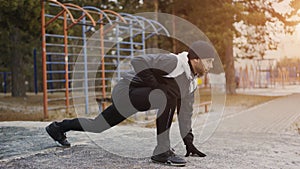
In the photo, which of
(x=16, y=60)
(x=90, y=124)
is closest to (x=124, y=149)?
(x=90, y=124)

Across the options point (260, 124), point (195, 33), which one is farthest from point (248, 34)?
point (260, 124)

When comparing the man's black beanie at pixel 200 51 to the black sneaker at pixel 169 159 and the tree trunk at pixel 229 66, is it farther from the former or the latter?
the tree trunk at pixel 229 66

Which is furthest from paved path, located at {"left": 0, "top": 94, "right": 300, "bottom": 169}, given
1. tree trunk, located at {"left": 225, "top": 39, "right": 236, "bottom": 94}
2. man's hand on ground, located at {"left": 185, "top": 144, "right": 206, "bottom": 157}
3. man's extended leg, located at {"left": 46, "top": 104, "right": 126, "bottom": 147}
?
tree trunk, located at {"left": 225, "top": 39, "right": 236, "bottom": 94}

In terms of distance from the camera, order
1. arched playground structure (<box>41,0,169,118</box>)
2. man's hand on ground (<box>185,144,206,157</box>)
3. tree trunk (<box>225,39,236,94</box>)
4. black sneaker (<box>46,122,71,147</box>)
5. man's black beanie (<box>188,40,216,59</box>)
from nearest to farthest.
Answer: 1. man's black beanie (<box>188,40,216,59</box>)
2. man's hand on ground (<box>185,144,206,157</box>)
3. black sneaker (<box>46,122,71,147</box>)
4. arched playground structure (<box>41,0,169,118</box>)
5. tree trunk (<box>225,39,236,94</box>)

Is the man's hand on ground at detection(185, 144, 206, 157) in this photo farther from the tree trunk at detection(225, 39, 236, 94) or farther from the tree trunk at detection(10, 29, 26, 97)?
the tree trunk at detection(10, 29, 26, 97)

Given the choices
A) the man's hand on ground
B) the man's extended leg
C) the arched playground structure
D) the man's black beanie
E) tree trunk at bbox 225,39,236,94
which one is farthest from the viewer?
tree trunk at bbox 225,39,236,94

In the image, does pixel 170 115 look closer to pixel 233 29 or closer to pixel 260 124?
pixel 260 124

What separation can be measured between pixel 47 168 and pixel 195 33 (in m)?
13.2

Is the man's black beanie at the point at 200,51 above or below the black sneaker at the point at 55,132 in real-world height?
above

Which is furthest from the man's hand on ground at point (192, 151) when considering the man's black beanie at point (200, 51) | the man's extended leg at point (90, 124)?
the man's black beanie at point (200, 51)

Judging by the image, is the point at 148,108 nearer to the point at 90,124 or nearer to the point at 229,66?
the point at 90,124

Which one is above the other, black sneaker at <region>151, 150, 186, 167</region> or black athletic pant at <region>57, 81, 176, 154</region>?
black athletic pant at <region>57, 81, 176, 154</region>

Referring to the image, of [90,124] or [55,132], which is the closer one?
[90,124]

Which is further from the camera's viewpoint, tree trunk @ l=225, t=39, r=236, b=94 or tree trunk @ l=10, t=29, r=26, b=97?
tree trunk @ l=225, t=39, r=236, b=94
